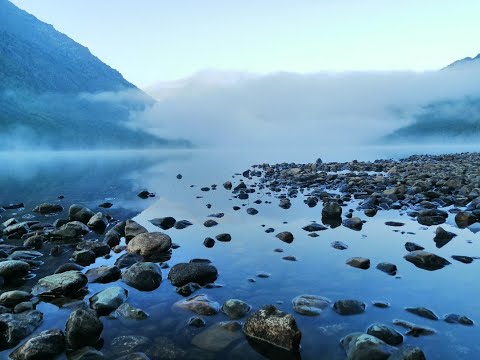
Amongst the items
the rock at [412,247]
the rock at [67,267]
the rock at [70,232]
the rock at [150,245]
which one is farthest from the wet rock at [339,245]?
the rock at [70,232]

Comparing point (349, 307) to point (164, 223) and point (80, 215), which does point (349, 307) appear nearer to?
point (164, 223)

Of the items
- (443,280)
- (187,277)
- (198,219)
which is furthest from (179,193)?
(443,280)

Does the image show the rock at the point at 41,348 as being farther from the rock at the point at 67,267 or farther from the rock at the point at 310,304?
the rock at the point at 310,304

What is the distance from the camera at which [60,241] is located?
13000mm

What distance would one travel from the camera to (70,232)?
13719mm

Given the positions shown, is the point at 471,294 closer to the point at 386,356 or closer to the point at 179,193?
the point at 386,356

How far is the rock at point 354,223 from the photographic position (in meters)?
14.2

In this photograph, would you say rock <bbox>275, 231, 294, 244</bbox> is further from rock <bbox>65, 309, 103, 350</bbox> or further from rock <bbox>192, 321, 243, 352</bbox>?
rock <bbox>65, 309, 103, 350</bbox>

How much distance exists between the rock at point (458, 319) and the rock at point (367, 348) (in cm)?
196

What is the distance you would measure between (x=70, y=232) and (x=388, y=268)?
11595 mm

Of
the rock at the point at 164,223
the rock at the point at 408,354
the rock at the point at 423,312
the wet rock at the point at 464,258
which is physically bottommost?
the rock at the point at 164,223

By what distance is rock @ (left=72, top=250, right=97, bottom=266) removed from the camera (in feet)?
35.0

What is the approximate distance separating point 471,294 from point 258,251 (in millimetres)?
5969

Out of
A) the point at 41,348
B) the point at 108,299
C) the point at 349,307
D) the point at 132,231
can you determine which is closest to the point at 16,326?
the point at 41,348
